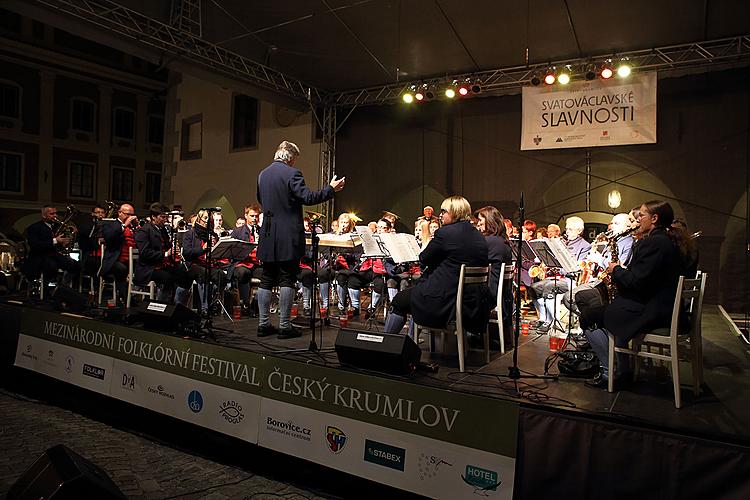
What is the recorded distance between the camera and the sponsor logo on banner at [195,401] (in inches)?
143

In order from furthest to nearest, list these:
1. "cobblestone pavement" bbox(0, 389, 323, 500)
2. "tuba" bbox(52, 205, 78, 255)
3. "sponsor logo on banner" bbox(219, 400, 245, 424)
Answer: "tuba" bbox(52, 205, 78, 255)
"sponsor logo on banner" bbox(219, 400, 245, 424)
"cobblestone pavement" bbox(0, 389, 323, 500)

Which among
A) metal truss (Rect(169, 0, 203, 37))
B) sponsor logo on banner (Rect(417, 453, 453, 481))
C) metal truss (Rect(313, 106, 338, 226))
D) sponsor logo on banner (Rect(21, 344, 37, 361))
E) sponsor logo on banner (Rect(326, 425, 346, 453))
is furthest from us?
metal truss (Rect(313, 106, 338, 226))

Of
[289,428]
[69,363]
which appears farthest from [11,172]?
[289,428]

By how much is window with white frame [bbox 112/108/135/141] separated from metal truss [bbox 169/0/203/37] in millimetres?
14161

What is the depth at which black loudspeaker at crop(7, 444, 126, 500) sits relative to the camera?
196 cm

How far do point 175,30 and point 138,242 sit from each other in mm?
3305

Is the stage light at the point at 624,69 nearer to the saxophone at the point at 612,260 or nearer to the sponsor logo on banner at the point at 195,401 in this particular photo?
the saxophone at the point at 612,260

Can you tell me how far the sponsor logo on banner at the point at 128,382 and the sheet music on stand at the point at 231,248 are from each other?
5.38ft

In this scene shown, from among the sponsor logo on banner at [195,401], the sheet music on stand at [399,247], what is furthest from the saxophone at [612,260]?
the sponsor logo on banner at [195,401]

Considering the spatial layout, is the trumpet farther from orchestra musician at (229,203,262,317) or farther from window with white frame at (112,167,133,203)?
window with white frame at (112,167,133,203)

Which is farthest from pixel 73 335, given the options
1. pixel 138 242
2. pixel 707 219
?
pixel 707 219

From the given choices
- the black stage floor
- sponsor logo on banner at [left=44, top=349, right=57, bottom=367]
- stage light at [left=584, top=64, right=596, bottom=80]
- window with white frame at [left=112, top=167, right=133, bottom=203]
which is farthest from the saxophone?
window with white frame at [left=112, top=167, right=133, bottom=203]

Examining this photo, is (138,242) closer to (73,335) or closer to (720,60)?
(73,335)

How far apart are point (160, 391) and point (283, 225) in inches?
A: 62.5
